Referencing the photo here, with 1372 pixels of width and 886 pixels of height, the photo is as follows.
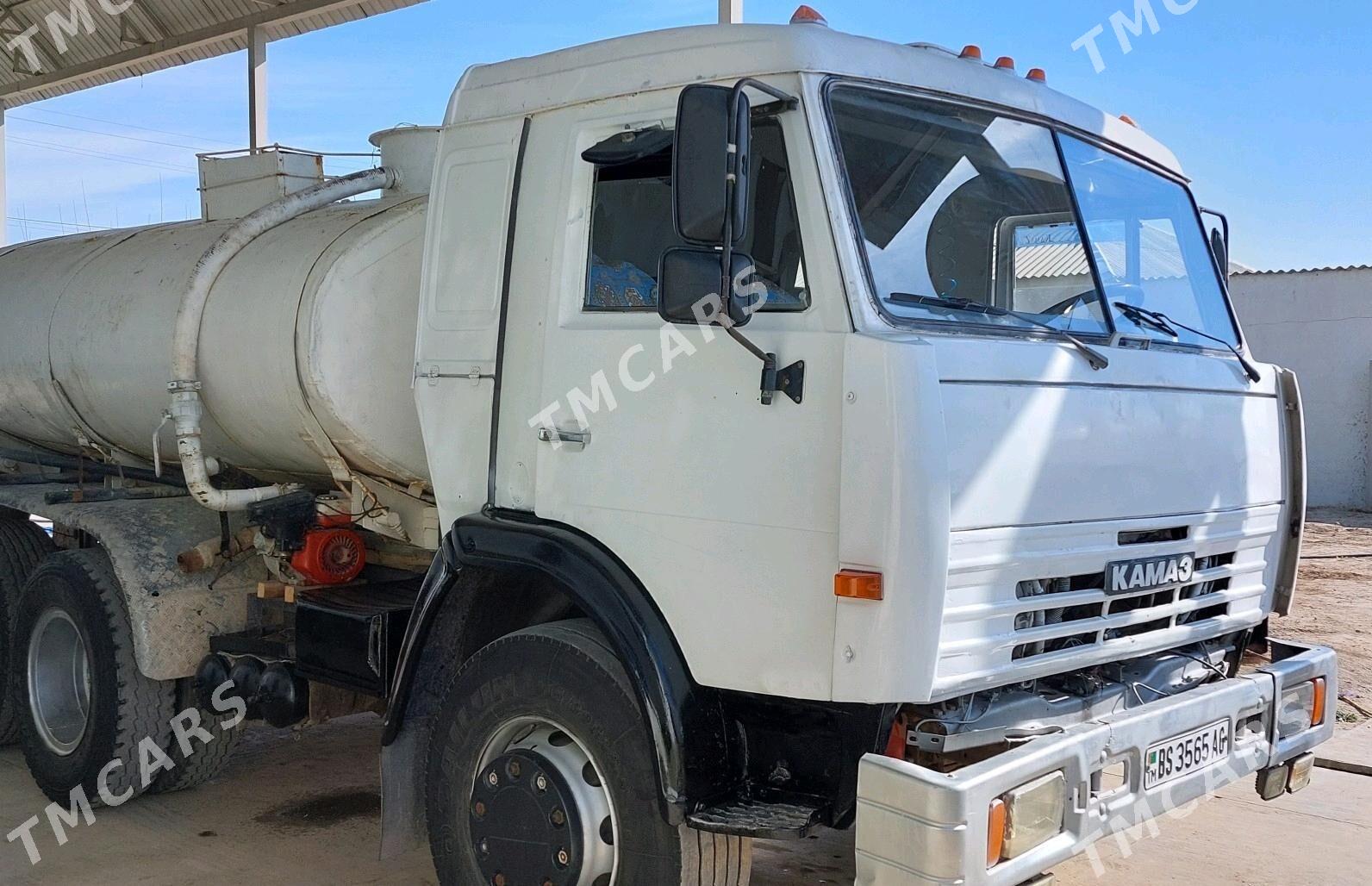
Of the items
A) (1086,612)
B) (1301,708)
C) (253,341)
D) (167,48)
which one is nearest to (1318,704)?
(1301,708)

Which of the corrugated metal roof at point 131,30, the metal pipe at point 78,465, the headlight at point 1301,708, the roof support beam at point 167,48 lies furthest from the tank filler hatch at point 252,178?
the roof support beam at point 167,48

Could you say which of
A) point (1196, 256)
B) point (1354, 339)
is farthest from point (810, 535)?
point (1354, 339)

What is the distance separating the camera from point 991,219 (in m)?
3.34

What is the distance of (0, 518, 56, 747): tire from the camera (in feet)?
19.1

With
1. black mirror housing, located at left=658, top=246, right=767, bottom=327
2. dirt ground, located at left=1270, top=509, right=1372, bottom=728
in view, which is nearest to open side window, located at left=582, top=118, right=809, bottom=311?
black mirror housing, located at left=658, top=246, right=767, bottom=327

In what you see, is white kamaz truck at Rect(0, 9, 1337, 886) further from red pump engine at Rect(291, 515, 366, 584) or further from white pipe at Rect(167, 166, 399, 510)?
white pipe at Rect(167, 166, 399, 510)

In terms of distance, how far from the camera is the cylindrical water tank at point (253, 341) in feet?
13.6

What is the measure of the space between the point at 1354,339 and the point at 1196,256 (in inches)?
613

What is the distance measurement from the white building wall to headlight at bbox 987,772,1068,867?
16584 mm

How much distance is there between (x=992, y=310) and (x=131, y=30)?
1435 cm

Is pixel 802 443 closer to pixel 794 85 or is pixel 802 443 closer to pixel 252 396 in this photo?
pixel 794 85

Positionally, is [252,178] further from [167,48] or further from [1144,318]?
[167,48]

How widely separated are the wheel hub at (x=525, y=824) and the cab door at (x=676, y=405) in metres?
0.56

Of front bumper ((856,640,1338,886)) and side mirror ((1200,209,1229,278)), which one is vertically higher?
side mirror ((1200,209,1229,278))
